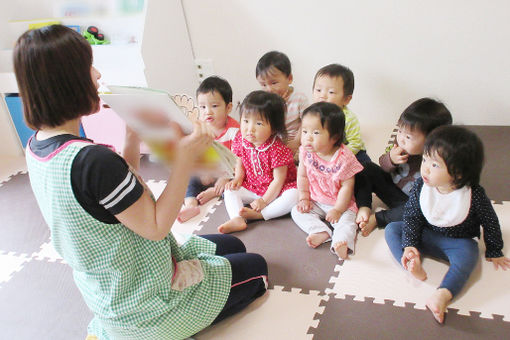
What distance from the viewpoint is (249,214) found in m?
1.85

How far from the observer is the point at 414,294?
1.38 m

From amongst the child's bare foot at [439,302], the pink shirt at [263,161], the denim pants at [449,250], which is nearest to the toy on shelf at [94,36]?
the pink shirt at [263,161]

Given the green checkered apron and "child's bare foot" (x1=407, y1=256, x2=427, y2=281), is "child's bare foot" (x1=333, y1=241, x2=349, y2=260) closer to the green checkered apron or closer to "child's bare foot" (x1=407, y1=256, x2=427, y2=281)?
"child's bare foot" (x1=407, y1=256, x2=427, y2=281)

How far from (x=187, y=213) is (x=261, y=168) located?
39 cm

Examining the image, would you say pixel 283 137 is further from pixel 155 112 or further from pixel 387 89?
pixel 155 112

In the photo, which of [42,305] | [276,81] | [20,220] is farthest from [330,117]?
[20,220]

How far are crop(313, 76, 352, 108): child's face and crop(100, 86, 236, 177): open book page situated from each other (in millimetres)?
979

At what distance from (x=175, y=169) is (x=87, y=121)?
1696 mm

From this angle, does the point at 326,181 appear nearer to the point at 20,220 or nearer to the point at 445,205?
the point at 445,205

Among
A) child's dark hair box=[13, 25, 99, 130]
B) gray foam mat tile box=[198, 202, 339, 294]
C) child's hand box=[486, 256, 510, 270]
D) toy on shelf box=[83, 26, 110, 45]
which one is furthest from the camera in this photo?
toy on shelf box=[83, 26, 110, 45]

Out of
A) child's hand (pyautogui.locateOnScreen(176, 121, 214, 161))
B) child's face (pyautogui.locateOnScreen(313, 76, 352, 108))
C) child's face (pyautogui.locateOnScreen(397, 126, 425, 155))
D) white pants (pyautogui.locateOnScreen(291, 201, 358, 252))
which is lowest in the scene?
white pants (pyautogui.locateOnScreen(291, 201, 358, 252))

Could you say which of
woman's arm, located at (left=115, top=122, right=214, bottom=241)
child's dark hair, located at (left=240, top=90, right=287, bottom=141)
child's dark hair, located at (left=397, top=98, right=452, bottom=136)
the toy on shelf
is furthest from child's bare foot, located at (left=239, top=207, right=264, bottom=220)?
the toy on shelf

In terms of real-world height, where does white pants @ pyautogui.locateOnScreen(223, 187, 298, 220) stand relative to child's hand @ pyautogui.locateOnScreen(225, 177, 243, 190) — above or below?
below

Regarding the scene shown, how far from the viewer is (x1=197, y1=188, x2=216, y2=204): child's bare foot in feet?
6.81
